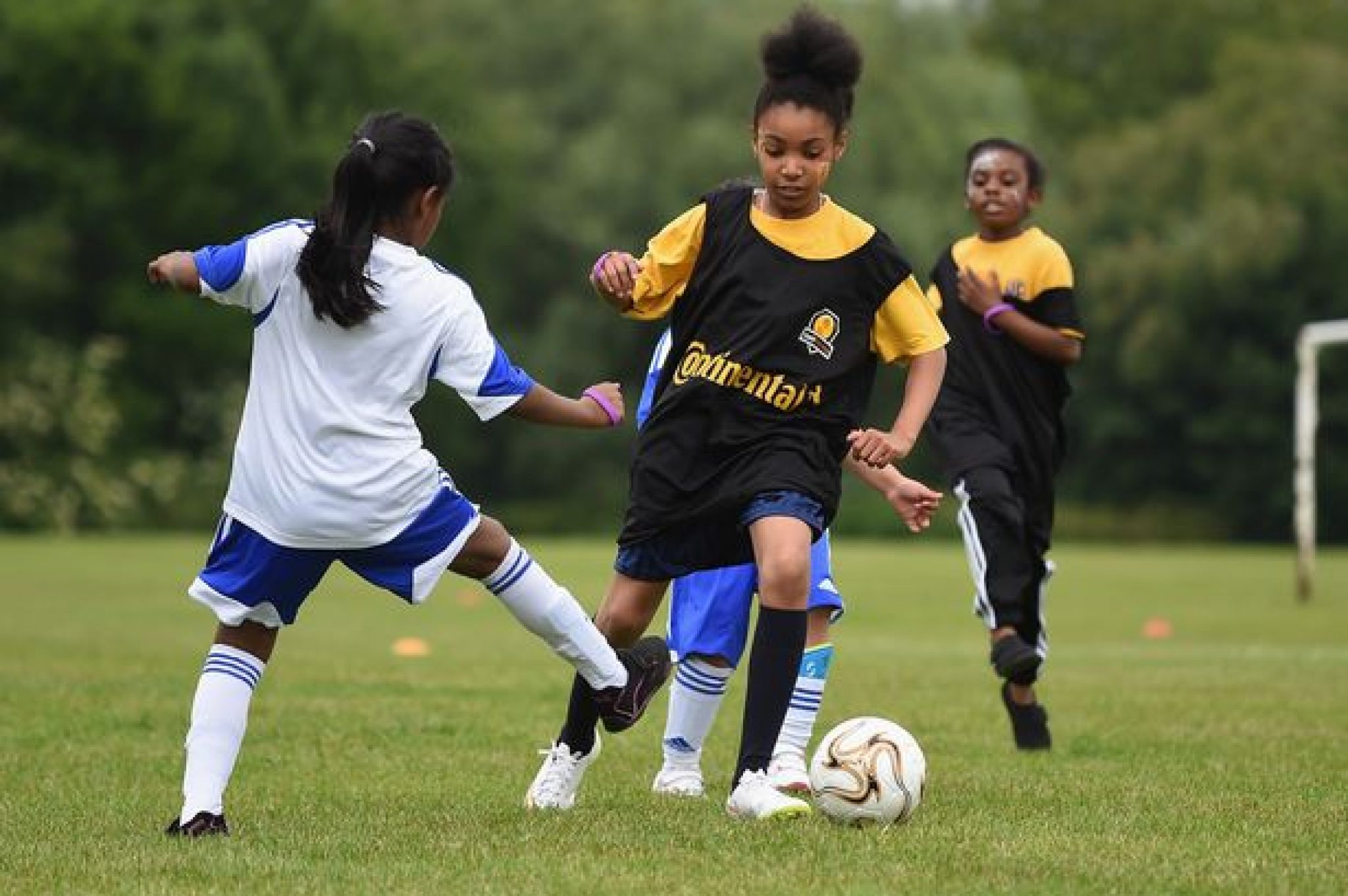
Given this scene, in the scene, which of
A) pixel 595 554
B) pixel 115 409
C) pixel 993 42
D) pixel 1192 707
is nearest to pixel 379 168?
pixel 1192 707

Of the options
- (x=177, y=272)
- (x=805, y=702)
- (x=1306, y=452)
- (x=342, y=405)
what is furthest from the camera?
(x=1306, y=452)

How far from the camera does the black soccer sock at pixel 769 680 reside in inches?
251

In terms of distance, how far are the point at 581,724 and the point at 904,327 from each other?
148 cm

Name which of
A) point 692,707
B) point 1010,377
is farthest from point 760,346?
point 1010,377

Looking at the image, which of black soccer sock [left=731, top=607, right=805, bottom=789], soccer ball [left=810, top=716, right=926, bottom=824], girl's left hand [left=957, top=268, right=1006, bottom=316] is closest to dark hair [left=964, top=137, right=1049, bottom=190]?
girl's left hand [left=957, top=268, right=1006, bottom=316]

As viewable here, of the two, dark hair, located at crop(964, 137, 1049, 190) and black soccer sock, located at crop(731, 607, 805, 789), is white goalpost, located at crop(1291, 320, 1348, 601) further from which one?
black soccer sock, located at crop(731, 607, 805, 789)

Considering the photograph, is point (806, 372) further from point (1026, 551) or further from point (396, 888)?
point (1026, 551)

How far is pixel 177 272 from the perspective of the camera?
224 inches

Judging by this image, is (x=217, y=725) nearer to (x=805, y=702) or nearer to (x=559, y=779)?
(x=559, y=779)

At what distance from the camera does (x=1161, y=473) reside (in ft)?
168

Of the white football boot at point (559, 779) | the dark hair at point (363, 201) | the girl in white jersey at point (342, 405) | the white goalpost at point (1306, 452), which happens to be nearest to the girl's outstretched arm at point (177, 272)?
the girl in white jersey at point (342, 405)

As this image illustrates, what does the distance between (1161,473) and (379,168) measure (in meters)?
46.8

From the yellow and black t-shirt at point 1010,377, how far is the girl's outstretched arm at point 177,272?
4.12 meters

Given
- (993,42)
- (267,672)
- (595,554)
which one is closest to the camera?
(267,672)
